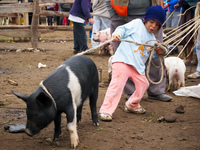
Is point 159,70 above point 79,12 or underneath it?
underneath

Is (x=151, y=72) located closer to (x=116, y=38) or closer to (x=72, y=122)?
(x=116, y=38)

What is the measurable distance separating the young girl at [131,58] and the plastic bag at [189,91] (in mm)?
1328

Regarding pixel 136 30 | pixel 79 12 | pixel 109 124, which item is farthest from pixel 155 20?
pixel 79 12

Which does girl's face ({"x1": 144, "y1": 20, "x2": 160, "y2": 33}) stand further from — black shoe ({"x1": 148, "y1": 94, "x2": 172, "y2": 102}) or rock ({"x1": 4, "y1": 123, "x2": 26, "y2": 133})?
rock ({"x1": 4, "y1": 123, "x2": 26, "y2": 133})

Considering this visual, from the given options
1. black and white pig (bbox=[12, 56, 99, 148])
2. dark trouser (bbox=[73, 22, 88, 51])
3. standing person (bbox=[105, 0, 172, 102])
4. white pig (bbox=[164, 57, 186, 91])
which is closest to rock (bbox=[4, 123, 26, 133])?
black and white pig (bbox=[12, 56, 99, 148])

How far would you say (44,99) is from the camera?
9.45 ft

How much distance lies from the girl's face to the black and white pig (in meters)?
1.17

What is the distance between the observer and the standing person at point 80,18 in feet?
30.2

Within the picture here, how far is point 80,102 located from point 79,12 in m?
6.50

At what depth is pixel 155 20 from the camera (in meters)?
4.14

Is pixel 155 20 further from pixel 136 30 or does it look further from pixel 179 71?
pixel 179 71

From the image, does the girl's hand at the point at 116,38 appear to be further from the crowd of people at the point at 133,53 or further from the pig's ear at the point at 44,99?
the pig's ear at the point at 44,99

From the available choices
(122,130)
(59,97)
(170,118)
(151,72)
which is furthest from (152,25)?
(59,97)

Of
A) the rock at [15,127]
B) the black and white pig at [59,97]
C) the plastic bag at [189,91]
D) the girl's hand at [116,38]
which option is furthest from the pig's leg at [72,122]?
the plastic bag at [189,91]
